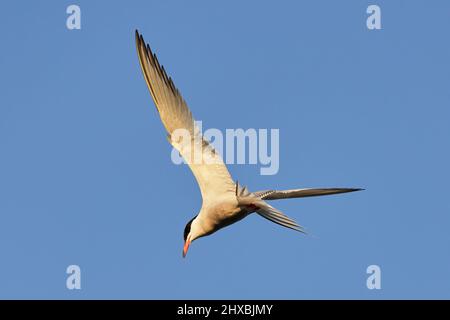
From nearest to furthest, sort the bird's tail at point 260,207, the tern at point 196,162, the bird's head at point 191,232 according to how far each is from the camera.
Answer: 1. the bird's tail at point 260,207
2. the tern at point 196,162
3. the bird's head at point 191,232

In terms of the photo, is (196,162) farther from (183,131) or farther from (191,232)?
(191,232)

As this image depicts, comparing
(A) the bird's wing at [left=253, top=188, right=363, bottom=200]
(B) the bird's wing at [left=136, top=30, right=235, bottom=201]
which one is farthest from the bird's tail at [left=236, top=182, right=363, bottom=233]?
(B) the bird's wing at [left=136, top=30, right=235, bottom=201]

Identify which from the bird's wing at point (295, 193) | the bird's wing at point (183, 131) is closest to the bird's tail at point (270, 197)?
the bird's wing at point (295, 193)

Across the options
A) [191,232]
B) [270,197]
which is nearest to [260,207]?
[270,197]

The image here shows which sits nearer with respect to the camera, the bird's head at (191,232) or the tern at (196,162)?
the tern at (196,162)

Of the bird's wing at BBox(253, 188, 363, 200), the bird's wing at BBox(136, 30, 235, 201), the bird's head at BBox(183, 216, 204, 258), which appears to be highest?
the bird's wing at BBox(136, 30, 235, 201)

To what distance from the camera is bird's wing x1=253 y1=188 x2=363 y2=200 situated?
6895 mm

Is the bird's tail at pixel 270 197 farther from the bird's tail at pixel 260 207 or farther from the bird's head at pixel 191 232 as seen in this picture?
the bird's head at pixel 191 232

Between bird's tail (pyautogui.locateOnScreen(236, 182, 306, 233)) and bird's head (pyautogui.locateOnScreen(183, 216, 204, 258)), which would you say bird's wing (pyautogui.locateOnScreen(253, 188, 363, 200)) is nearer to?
bird's tail (pyautogui.locateOnScreen(236, 182, 306, 233))

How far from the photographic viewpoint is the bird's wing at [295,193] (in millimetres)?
6895

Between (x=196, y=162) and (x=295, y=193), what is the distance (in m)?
1.25

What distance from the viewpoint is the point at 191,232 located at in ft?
25.5

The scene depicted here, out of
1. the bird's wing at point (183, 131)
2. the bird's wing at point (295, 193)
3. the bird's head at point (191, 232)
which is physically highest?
the bird's wing at point (183, 131)
